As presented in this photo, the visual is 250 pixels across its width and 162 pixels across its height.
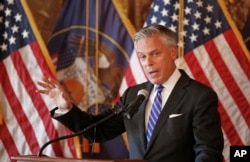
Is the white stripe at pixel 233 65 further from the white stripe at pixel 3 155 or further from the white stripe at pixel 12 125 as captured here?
the white stripe at pixel 3 155

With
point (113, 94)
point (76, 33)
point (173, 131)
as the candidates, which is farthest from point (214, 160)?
point (76, 33)

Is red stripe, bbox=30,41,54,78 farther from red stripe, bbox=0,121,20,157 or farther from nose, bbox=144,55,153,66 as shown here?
nose, bbox=144,55,153,66

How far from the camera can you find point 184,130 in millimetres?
1982

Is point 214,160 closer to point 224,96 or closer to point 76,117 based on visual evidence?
point 76,117

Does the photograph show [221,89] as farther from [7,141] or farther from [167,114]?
[7,141]

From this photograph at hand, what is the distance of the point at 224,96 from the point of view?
317 centimetres

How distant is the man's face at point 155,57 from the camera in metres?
2.07

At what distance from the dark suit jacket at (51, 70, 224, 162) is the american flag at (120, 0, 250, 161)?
1.08m

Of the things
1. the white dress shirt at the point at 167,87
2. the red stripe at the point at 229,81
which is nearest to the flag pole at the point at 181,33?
the red stripe at the point at 229,81

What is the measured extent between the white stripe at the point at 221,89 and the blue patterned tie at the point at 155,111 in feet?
3.66

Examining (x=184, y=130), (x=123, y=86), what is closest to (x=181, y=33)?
(x=123, y=86)

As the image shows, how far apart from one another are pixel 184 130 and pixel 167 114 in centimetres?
11

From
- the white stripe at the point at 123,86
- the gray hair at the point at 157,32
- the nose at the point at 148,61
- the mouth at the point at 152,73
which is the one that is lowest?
the white stripe at the point at 123,86

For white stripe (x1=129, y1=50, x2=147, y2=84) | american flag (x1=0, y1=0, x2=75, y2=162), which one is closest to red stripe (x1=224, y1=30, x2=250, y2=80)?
white stripe (x1=129, y1=50, x2=147, y2=84)
